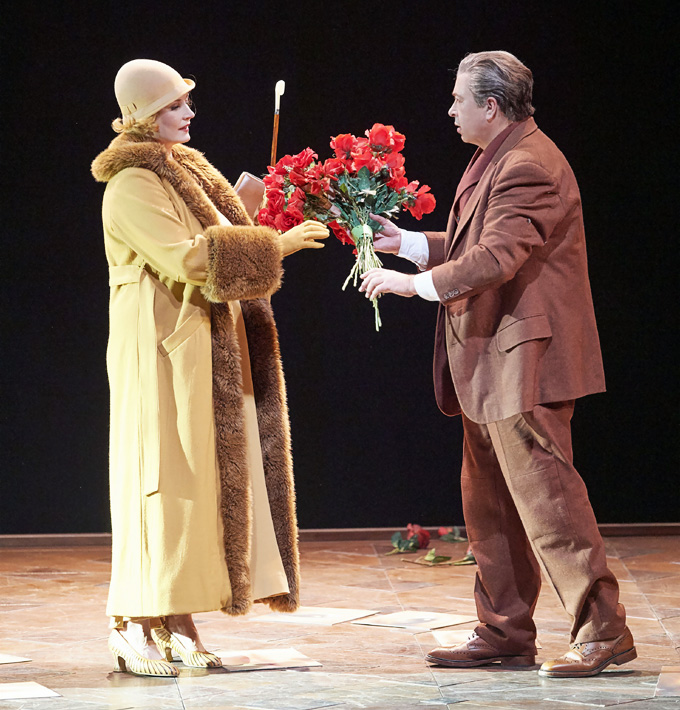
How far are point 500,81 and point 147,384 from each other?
127 centimetres

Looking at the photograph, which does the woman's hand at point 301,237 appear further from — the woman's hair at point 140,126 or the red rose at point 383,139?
the woman's hair at point 140,126

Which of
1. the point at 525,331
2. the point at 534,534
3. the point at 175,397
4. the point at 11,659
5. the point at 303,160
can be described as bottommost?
the point at 11,659

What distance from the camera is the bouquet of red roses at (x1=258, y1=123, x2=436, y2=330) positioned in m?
3.21

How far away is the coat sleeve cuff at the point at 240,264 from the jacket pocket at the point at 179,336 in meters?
0.08

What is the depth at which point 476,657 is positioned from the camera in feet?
10.1

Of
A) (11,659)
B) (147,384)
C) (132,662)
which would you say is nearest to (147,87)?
(147,384)

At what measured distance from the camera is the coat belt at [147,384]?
302cm

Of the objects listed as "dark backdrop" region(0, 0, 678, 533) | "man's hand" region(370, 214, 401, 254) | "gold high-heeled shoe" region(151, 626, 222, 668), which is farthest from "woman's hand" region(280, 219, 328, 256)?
"dark backdrop" region(0, 0, 678, 533)

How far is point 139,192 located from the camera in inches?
119

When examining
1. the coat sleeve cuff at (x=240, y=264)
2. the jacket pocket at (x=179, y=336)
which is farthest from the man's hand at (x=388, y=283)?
the jacket pocket at (x=179, y=336)

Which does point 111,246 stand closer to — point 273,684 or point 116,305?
point 116,305

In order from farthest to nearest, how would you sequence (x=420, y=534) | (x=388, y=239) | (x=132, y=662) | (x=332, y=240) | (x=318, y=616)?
(x=332, y=240) < (x=420, y=534) < (x=318, y=616) < (x=388, y=239) < (x=132, y=662)

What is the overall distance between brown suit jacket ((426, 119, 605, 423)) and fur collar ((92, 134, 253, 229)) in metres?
0.70

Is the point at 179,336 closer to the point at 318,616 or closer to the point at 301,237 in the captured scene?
the point at 301,237
